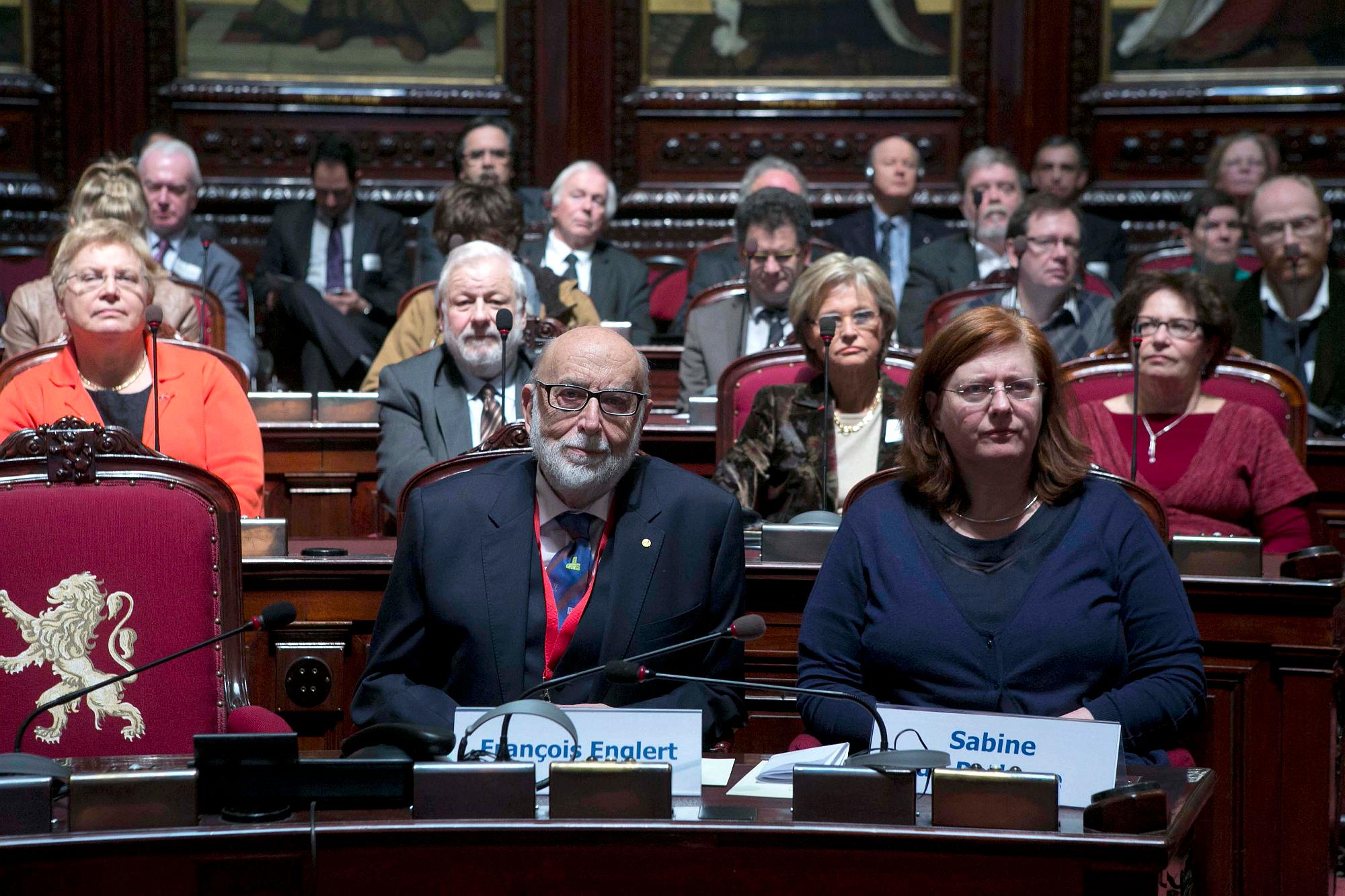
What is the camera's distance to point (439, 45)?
25.5 feet

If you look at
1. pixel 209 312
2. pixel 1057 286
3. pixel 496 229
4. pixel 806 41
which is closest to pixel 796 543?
pixel 1057 286

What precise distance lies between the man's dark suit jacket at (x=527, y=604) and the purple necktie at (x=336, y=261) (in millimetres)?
4315

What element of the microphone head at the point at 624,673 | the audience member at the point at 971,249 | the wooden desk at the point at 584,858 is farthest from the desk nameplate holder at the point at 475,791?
the audience member at the point at 971,249

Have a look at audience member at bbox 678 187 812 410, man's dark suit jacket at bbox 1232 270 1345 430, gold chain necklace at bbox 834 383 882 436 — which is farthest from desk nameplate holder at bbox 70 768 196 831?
man's dark suit jacket at bbox 1232 270 1345 430

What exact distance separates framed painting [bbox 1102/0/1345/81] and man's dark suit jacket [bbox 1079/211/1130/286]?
3.43 ft

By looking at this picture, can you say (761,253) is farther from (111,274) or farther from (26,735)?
(26,735)

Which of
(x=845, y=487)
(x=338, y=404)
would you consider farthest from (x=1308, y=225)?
(x=338, y=404)

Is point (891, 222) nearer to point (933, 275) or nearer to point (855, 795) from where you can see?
point (933, 275)

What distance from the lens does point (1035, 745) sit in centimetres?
194

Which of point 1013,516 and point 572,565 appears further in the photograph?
point 572,565

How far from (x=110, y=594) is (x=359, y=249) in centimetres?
423

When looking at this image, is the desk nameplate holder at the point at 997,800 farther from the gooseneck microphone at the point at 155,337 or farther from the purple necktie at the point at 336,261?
the purple necktie at the point at 336,261

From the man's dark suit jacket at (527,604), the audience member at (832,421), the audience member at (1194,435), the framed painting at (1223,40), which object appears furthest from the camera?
the framed painting at (1223,40)

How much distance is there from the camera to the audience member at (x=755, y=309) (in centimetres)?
513
